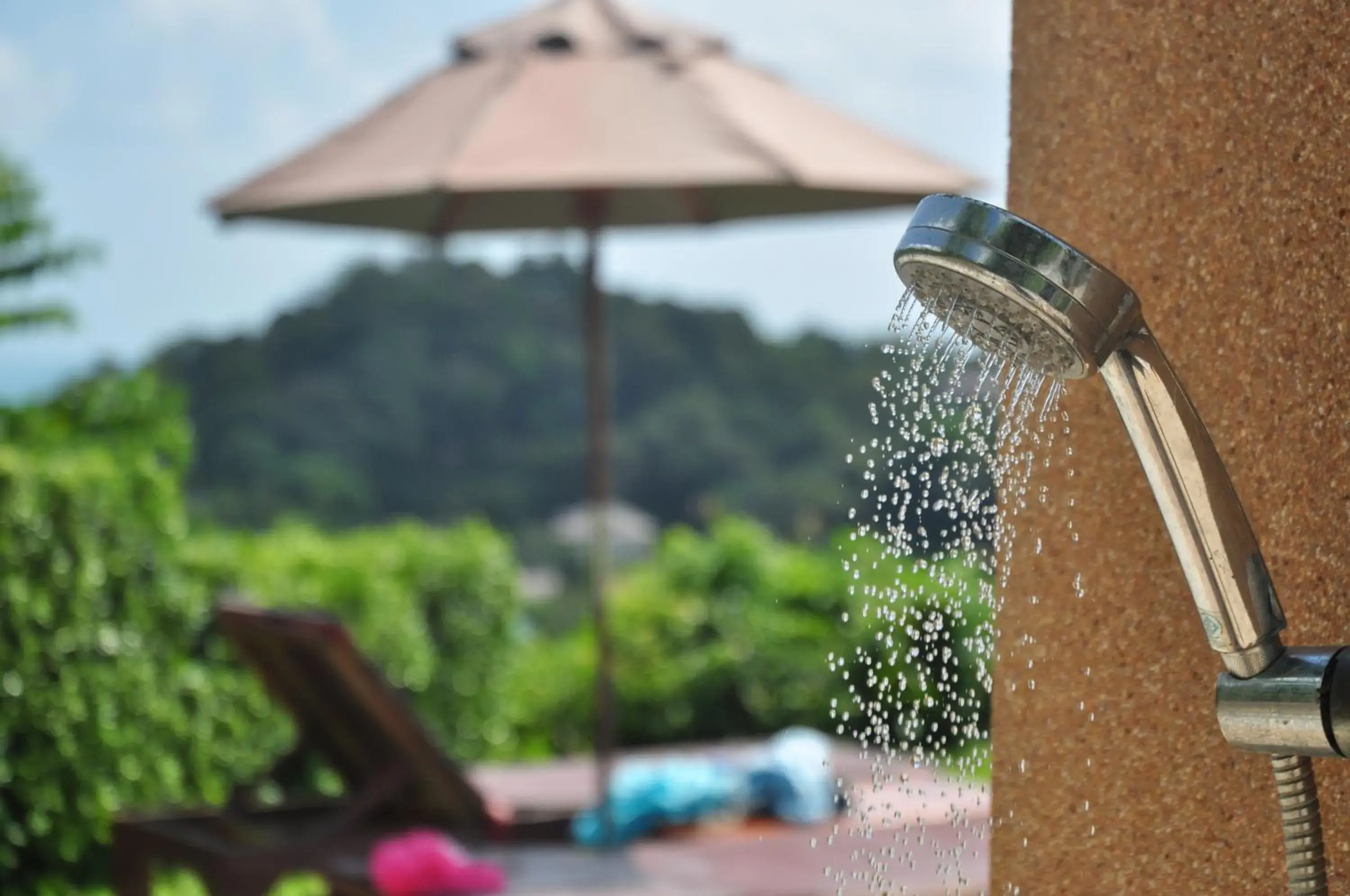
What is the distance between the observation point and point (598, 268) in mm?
4797

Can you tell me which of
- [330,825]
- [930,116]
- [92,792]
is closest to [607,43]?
[330,825]

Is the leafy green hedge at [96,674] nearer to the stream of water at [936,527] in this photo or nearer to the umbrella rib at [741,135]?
the umbrella rib at [741,135]

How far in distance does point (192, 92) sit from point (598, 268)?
16.3 m

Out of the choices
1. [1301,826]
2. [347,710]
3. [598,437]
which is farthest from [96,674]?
[1301,826]

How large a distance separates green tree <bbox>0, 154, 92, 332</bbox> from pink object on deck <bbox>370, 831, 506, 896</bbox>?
15.9 feet

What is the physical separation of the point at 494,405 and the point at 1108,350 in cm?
1778

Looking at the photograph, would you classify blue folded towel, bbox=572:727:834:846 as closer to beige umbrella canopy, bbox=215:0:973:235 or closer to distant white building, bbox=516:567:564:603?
beige umbrella canopy, bbox=215:0:973:235

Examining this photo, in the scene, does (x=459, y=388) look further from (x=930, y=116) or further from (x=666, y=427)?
(x=930, y=116)

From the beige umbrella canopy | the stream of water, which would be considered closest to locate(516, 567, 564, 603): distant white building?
the beige umbrella canopy

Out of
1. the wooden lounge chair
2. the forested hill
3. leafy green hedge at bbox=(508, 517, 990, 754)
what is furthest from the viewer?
the forested hill

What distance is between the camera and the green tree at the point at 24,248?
7.38m

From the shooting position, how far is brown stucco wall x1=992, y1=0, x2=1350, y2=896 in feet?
3.18

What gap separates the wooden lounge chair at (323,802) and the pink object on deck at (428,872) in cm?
14

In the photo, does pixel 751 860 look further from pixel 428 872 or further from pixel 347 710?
pixel 347 710
